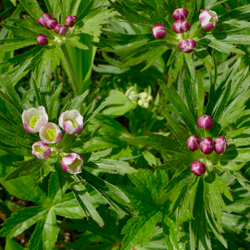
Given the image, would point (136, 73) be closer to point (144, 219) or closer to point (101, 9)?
point (101, 9)

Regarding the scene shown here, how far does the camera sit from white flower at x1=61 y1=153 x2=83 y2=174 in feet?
5.63

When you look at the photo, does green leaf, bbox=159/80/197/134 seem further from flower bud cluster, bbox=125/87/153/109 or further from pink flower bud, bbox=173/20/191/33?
flower bud cluster, bbox=125/87/153/109

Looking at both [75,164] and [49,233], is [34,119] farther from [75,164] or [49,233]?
[49,233]

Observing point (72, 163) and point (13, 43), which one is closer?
point (72, 163)

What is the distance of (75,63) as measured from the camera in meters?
3.00

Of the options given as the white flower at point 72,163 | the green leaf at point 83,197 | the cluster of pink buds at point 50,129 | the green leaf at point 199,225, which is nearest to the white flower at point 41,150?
the cluster of pink buds at point 50,129

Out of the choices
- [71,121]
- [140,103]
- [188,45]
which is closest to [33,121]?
[71,121]

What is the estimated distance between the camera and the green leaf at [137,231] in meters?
2.10

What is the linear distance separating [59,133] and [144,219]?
1.01 meters

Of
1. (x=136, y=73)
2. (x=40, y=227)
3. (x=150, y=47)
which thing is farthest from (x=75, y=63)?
(x=40, y=227)

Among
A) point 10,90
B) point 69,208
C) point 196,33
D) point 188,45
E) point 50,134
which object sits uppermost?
point 196,33

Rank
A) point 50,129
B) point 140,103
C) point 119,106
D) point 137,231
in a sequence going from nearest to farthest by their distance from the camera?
point 50,129 < point 137,231 < point 140,103 < point 119,106

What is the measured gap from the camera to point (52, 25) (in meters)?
2.20

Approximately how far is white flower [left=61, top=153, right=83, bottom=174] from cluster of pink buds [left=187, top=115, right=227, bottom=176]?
733mm
